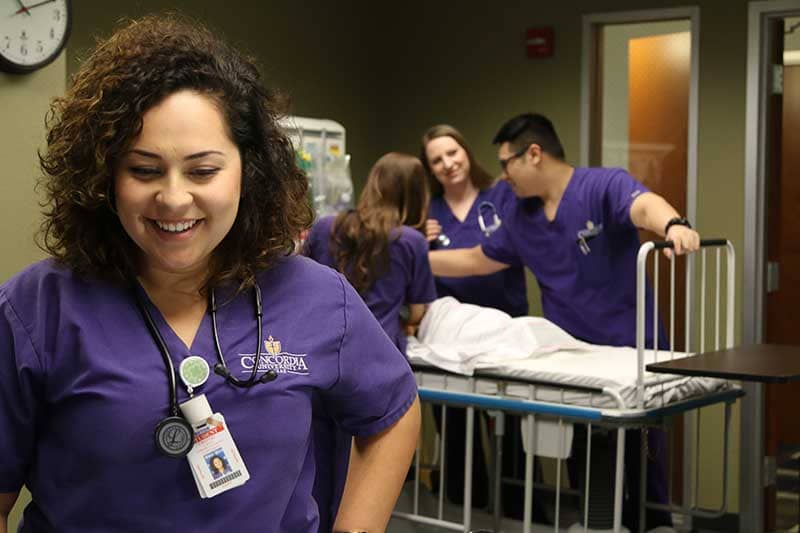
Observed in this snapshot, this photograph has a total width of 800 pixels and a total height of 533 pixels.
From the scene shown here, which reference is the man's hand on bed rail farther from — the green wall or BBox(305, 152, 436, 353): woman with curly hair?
the green wall

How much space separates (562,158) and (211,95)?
2700mm

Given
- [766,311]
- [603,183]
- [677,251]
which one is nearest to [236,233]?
[677,251]

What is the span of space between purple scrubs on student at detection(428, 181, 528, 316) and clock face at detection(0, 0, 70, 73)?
1786 mm

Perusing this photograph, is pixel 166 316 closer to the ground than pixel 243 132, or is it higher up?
closer to the ground

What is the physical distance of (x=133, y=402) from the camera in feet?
4.02

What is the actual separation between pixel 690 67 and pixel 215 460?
11.9 ft

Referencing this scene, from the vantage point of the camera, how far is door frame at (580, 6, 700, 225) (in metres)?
4.43

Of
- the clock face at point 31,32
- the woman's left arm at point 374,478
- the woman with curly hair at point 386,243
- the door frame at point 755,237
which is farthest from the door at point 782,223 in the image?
the woman's left arm at point 374,478

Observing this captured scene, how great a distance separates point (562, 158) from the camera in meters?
3.87

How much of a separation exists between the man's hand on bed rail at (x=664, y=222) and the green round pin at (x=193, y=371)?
210cm

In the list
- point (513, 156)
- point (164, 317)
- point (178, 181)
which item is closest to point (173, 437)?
point (164, 317)

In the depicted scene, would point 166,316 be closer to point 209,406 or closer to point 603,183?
point 209,406

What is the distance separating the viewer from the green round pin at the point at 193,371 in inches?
49.7

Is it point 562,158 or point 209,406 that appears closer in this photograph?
point 209,406
